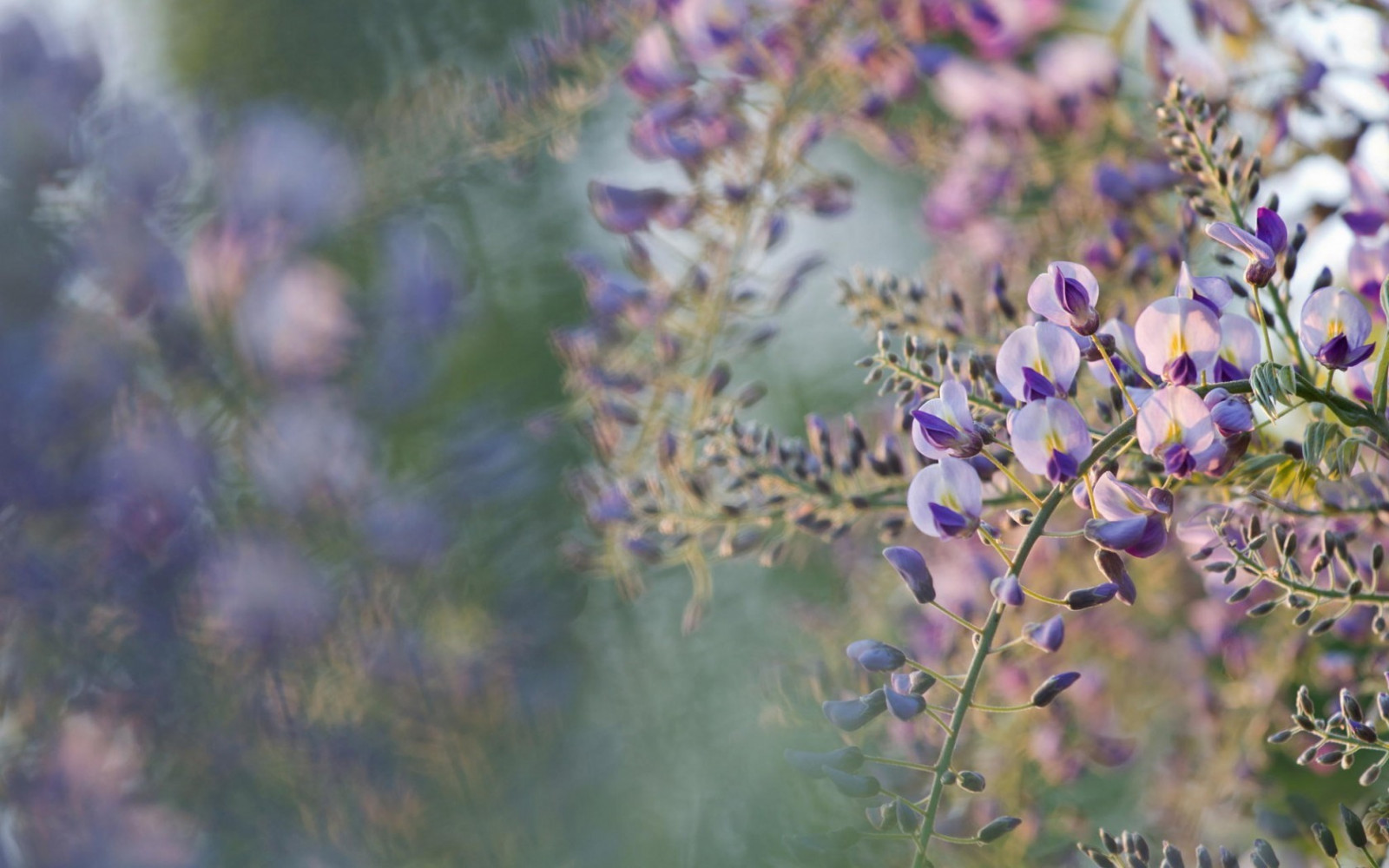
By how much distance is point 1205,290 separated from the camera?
0.32m

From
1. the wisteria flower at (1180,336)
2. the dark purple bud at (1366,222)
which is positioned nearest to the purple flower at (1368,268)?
the dark purple bud at (1366,222)

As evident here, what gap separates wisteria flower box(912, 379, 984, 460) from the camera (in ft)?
1.01

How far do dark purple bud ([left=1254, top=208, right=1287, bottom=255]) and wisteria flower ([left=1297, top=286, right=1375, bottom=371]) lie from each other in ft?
0.06

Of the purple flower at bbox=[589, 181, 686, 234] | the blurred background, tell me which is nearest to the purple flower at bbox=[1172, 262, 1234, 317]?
the blurred background

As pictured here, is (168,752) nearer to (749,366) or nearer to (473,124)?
(473,124)

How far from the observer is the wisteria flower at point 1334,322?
303 millimetres

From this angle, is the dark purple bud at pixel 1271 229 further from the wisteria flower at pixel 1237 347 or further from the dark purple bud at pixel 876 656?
the dark purple bud at pixel 876 656

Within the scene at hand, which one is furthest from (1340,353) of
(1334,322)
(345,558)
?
(345,558)

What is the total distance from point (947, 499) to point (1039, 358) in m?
0.05

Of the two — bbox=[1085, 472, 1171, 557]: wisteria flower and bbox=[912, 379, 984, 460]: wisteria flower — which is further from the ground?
bbox=[912, 379, 984, 460]: wisteria flower

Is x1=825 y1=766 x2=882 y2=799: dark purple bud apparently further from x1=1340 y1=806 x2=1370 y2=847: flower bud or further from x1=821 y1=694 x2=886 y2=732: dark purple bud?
x1=1340 y1=806 x2=1370 y2=847: flower bud

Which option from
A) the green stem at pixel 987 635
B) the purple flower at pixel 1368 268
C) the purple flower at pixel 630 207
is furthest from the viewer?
the purple flower at pixel 630 207

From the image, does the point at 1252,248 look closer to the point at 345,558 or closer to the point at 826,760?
the point at 826,760

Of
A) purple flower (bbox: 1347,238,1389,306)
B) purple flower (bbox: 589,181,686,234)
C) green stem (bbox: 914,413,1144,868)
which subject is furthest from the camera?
purple flower (bbox: 589,181,686,234)
